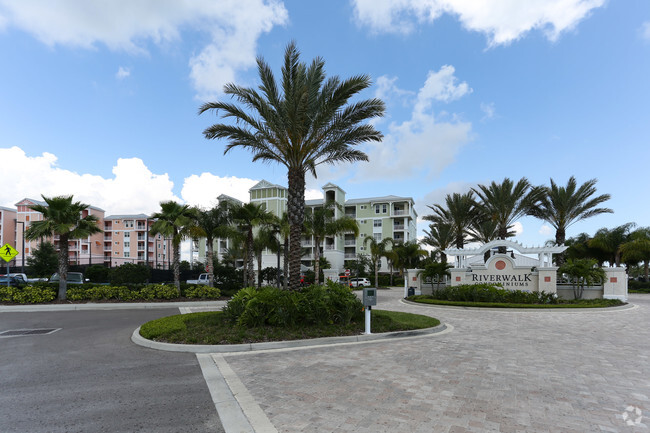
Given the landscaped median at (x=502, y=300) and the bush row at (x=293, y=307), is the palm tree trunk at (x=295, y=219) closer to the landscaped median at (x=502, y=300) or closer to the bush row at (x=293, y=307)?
the bush row at (x=293, y=307)

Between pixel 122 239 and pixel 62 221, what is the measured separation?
81.8 m

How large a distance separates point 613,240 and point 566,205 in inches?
821

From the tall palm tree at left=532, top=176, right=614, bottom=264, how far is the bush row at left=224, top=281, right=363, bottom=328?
2397 cm

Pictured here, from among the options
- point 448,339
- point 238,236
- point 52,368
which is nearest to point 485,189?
point 238,236

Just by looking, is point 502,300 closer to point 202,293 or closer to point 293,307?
point 293,307

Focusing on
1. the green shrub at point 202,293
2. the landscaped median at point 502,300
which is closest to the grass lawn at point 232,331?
the landscaped median at point 502,300

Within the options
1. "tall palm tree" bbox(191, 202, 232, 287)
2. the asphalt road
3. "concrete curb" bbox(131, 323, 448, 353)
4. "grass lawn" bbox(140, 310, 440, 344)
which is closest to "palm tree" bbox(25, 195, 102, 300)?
"tall palm tree" bbox(191, 202, 232, 287)

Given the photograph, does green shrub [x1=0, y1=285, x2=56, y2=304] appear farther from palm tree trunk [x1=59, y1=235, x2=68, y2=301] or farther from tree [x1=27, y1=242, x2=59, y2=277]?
tree [x1=27, y1=242, x2=59, y2=277]

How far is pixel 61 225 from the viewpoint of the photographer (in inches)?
790

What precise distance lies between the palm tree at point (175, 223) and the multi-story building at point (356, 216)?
120 feet

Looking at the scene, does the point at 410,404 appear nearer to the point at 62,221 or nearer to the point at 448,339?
the point at 448,339

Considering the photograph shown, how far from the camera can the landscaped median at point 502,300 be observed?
18.9m

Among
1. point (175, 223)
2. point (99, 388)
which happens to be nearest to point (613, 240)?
point (175, 223)

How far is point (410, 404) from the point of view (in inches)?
209
